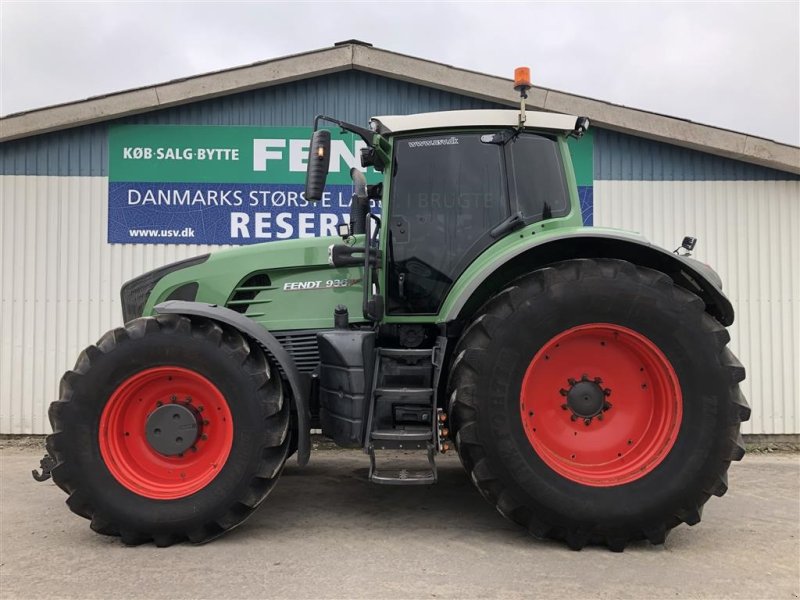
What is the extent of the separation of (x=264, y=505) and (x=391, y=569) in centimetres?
145

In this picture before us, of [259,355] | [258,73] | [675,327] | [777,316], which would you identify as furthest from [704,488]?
[258,73]

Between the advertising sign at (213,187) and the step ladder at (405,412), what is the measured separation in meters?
3.13

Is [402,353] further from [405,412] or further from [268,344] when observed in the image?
[268,344]

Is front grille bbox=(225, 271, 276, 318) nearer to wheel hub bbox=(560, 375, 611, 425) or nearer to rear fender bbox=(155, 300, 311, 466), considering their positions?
rear fender bbox=(155, 300, 311, 466)

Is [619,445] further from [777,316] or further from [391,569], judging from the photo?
[777,316]

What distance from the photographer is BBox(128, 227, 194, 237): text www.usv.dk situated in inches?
256

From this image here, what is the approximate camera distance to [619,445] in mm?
3475

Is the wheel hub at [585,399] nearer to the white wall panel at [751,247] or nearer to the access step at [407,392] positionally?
the access step at [407,392]

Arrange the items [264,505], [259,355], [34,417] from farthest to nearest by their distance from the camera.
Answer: [34,417]
[264,505]
[259,355]

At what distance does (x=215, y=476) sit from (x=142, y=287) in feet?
5.86

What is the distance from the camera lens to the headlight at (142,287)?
431 cm

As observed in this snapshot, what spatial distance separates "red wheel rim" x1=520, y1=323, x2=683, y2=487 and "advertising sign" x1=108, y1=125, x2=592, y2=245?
3.69 m

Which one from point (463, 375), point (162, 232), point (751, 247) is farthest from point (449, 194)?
point (751, 247)

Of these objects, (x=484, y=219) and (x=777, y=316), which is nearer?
(x=484, y=219)
